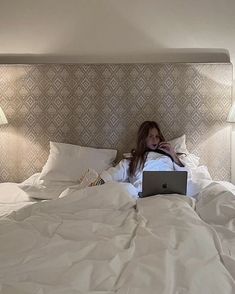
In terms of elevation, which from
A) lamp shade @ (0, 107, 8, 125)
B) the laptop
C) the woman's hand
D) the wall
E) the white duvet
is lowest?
the white duvet

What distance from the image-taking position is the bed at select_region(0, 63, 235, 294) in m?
1.03

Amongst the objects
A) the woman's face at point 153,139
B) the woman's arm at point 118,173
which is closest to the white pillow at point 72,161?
the woman's arm at point 118,173

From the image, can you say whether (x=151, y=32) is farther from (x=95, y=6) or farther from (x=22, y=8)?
(x=22, y=8)

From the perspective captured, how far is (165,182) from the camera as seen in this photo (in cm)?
190

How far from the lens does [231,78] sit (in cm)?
262

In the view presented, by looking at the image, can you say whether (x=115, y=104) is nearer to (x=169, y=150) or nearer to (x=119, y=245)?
(x=169, y=150)

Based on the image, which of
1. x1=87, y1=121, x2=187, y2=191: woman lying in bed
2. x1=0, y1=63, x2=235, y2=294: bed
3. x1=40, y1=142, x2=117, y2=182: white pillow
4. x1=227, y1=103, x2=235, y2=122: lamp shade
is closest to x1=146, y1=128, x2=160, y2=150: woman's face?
x1=87, y1=121, x2=187, y2=191: woman lying in bed

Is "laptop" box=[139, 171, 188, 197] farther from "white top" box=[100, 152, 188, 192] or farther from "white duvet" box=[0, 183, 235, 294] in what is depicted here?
"white top" box=[100, 152, 188, 192]

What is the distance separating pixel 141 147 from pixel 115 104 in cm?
48

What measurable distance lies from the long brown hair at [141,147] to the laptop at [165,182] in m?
0.48

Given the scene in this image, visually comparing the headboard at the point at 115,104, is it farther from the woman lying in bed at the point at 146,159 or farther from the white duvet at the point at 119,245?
the white duvet at the point at 119,245

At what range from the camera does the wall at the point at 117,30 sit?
2.63 metres

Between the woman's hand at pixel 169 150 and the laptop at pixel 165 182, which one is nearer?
the laptop at pixel 165 182

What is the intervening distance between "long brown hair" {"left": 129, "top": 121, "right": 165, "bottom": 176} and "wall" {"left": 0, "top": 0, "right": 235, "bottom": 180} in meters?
0.61
